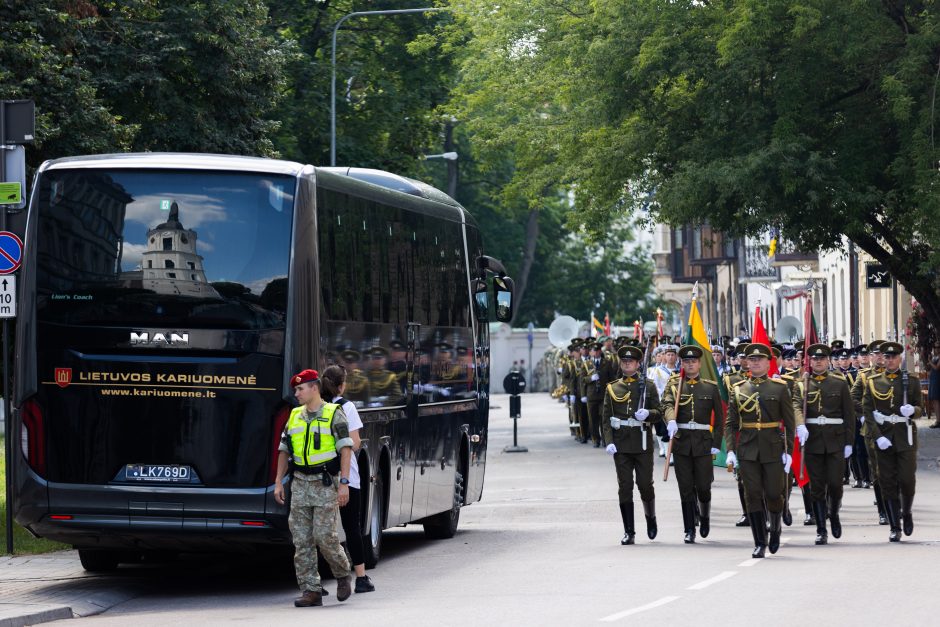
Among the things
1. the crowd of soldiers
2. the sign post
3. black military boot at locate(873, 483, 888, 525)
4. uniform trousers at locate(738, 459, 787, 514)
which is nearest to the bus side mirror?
the crowd of soldiers

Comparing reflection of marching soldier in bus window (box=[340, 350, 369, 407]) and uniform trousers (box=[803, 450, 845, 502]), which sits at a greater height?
reflection of marching soldier in bus window (box=[340, 350, 369, 407])

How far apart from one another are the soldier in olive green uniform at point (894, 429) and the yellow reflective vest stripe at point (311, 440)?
6556mm

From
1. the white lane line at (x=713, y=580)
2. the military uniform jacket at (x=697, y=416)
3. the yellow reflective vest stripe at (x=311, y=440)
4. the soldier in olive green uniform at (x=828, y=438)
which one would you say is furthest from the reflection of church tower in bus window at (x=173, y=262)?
the soldier in olive green uniform at (x=828, y=438)

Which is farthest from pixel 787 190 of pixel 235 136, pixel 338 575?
pixel 338 575

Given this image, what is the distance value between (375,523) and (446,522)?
3536 mm

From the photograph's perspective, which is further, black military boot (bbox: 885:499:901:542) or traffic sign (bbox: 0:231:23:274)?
black military boot (bbox: 885:499:901:542)

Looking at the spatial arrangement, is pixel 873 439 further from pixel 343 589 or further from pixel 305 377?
pixel 305 377

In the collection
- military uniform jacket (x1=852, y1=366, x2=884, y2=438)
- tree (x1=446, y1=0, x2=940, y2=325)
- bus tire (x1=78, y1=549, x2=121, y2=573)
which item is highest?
tree (x1=446, y1=0, x2=940, y2=325)

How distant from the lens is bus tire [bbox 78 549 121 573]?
15.1 metres

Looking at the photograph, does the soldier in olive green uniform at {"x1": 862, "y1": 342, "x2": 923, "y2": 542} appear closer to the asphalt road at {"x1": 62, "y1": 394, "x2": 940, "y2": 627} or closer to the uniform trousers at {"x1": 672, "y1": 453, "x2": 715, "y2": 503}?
the asphalt road at {"x1": 62, "y1": 394, "x2": 940, "y2": 627}

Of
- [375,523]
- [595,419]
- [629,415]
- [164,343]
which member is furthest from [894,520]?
[595,419]

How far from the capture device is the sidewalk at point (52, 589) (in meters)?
12.3

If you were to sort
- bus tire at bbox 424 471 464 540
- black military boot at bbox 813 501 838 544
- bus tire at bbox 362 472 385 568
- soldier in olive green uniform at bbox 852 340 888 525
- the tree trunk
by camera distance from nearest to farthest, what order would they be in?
bus tire at bbox 362 472 385 568
black military boot at bbox 813 501 838 544
soldier in olive green uniform at bbox 852 340 888 525
bus tire at bbox 424 471 464 540
the tree trunk

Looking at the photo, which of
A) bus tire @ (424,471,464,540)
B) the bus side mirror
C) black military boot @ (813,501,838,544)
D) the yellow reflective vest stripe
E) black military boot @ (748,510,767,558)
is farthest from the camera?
the bus side mirror
